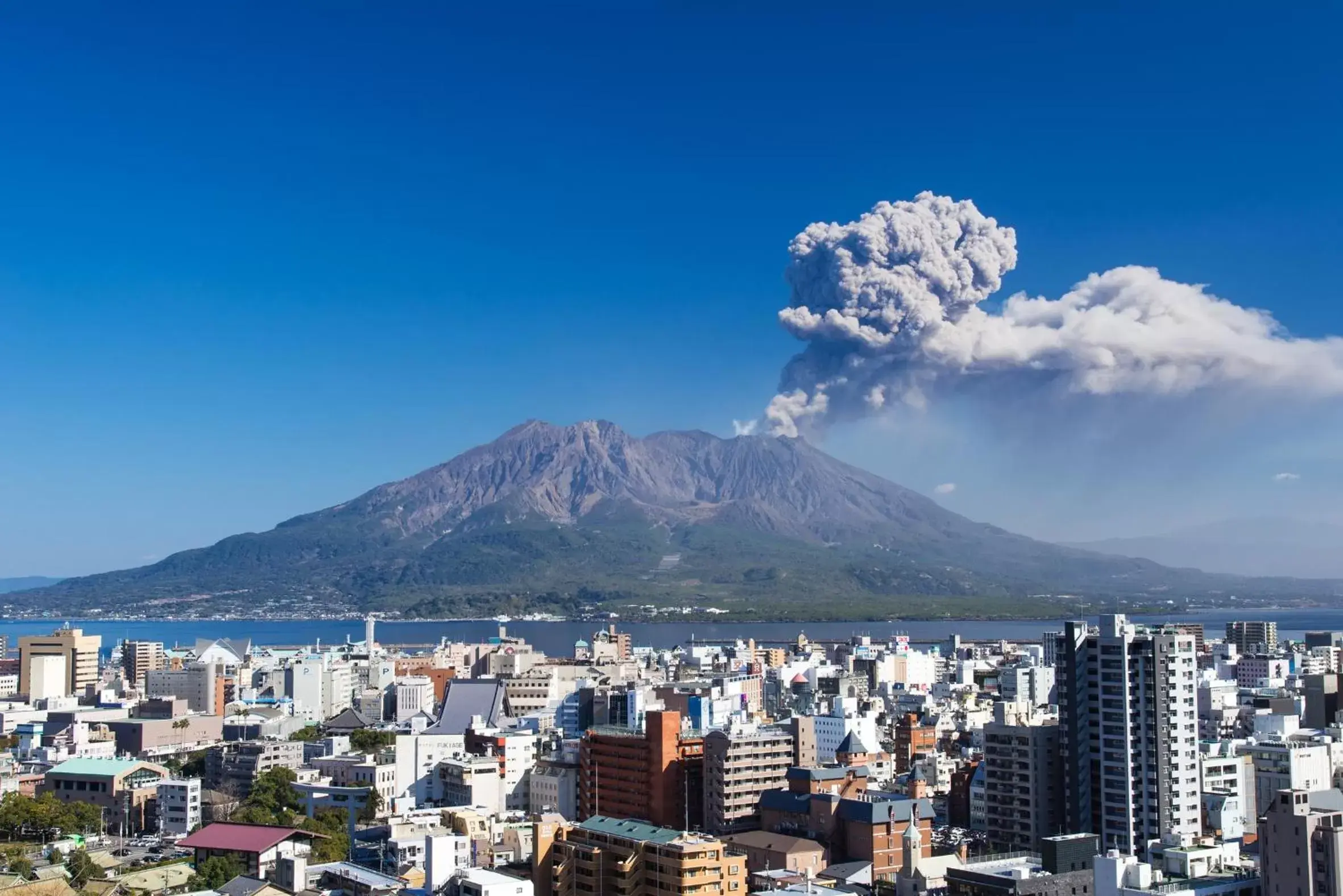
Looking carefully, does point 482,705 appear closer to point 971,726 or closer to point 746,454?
point 971,726

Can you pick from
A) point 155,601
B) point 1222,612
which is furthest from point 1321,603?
point 155,601

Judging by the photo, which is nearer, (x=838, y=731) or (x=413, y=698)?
(x=838, y=731)

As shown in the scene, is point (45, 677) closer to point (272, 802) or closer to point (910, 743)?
point (272, 802)

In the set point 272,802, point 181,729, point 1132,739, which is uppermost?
point 1132,739

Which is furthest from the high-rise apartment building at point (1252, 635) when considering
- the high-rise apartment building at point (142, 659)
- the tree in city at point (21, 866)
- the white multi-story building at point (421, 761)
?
the tree in city at point (21, 866)

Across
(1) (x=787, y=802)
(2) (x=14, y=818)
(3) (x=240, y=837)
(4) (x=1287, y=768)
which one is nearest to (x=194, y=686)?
(2) (x=14, y=818)

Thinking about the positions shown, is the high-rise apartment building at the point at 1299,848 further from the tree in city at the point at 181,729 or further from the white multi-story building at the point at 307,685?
the white multi-story building at the point at 307,685
